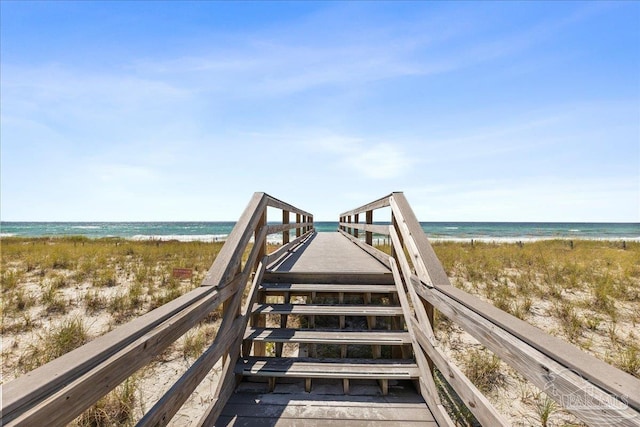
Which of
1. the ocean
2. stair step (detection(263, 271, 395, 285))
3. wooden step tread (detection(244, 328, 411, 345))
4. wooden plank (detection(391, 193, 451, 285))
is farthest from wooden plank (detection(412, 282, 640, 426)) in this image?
the ocean

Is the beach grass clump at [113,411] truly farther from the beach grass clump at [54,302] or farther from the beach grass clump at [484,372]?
the beach grass clump at [484,372]

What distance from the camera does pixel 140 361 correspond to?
1.32 metres

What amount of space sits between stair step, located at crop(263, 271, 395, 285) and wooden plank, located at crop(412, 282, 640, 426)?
5.49 feet

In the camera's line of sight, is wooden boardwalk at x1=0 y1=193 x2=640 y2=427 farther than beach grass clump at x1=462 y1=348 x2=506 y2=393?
No

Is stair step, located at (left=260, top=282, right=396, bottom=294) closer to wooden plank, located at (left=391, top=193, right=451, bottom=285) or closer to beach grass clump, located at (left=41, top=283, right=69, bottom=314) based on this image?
wooden plank, located at (left=391, top=193, right=451, bottom=285)

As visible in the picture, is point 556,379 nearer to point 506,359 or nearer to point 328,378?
point 506,359

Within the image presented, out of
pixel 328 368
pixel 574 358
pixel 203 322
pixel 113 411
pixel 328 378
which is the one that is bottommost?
pixel 113 411

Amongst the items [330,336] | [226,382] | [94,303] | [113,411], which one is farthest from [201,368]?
[94,303]

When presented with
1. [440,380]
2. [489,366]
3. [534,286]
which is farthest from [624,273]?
[440,380]

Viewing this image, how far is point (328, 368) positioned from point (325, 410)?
1.09 feet

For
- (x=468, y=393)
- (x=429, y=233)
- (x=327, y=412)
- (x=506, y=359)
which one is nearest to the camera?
(x=506, y=359)

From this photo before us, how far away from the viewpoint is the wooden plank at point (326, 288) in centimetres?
320

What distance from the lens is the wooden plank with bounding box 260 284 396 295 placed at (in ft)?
10.5

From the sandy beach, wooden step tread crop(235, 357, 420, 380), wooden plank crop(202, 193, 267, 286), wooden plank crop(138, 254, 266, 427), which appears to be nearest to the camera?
wooden plank crop(138, 254, 266, 427)
